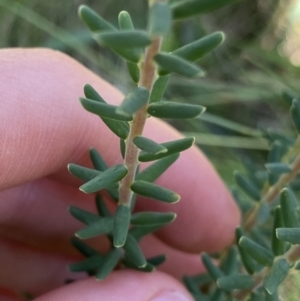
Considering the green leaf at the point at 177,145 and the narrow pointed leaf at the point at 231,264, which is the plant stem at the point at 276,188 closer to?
the narrow pointed leaf at the point at 231,264

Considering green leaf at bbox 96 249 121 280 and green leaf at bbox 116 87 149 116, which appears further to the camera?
green leaf at bbox 96 249 121 280

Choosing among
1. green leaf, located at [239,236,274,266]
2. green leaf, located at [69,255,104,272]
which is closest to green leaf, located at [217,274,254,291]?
green leaf, located at [239,236,274,266]

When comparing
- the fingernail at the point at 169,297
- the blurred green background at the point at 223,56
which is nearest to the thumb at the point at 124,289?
the fingernail at the point at 169,297

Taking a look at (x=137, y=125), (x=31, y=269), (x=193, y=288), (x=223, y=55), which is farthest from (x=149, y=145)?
(x=223, y=55)

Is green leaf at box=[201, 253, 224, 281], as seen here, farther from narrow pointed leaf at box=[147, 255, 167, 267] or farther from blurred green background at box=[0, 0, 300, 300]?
blurred green background at box=[0, 0, 300, 300]

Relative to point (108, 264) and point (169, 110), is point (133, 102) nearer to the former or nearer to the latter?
point (169, 110)

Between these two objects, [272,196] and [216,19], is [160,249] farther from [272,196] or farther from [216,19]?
[216,19]

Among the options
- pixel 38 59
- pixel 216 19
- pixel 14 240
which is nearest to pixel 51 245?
pixel 14 240
